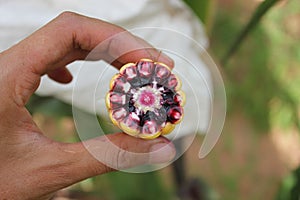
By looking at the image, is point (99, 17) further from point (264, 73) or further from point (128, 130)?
point (264, 73)

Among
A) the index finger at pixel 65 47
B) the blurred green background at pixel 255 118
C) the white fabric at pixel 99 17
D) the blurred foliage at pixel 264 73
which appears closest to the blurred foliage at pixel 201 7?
the white fabric at pixel 99 17

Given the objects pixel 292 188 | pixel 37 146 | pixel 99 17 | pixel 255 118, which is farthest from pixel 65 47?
pixel 255 118

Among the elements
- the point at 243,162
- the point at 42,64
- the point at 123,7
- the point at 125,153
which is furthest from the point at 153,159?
the point at 243,162

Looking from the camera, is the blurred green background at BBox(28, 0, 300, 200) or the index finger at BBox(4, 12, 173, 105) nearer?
the index finger at BBox(4, 12, 173, 105)

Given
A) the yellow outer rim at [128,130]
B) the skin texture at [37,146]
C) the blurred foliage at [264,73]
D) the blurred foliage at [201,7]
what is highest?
the blurred foliage at [264,73]

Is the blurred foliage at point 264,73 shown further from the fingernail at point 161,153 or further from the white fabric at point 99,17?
the fingernail at point 161,153

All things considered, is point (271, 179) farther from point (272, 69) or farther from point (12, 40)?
point (12, 40)

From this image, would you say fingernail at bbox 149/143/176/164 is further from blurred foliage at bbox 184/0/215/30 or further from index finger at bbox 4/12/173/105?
blurred foliage at bbox 184/0/215/30

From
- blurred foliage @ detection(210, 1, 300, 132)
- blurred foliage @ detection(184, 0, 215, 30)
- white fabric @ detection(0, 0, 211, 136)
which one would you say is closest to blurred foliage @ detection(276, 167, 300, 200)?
white fabric @ detection(0, 0, 211, 136)
